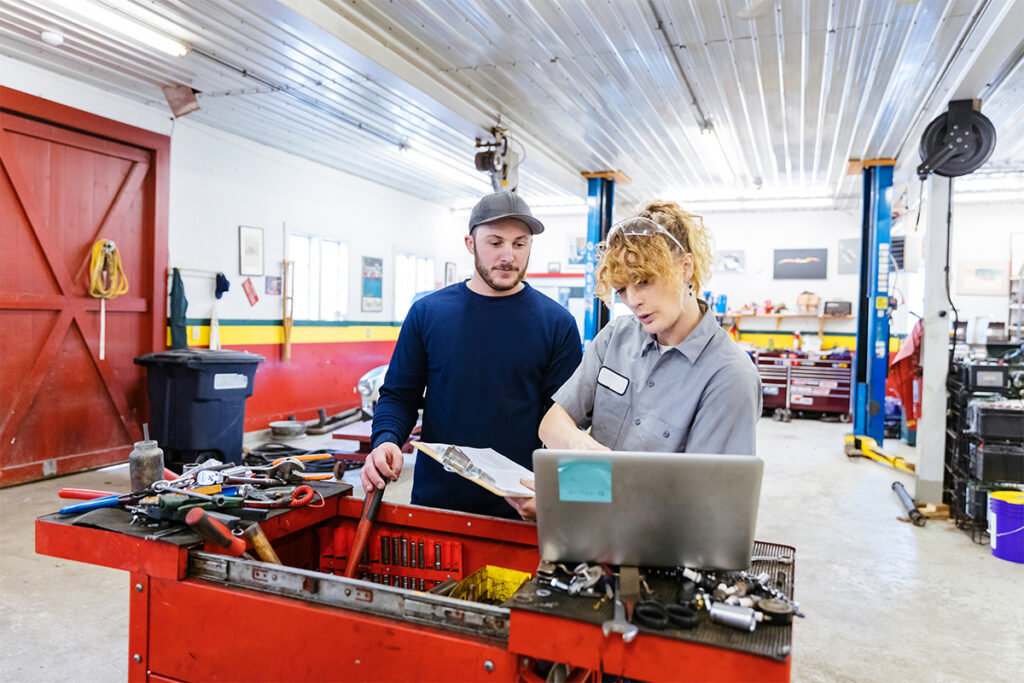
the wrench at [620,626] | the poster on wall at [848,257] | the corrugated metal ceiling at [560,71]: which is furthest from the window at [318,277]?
the poster on wall at [848,257]

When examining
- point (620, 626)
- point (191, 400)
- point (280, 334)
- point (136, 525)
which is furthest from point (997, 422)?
point (280, 334)

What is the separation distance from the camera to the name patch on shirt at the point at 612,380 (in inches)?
60.4

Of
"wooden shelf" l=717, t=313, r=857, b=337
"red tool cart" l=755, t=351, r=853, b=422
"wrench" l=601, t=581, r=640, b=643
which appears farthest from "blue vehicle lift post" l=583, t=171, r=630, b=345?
"wrench" l=601, t=581, r=640, b=643

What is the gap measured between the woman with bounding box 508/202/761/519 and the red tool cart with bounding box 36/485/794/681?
0.84ft

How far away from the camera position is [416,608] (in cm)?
116

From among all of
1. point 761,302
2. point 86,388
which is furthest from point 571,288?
point 86,388

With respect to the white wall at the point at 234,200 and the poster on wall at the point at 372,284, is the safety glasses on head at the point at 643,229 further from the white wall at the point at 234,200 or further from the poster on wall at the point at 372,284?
the poster on wall at the point at 372,284

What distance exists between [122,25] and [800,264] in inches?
370

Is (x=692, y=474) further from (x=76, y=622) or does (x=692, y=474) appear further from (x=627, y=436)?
(x=76, y=622)

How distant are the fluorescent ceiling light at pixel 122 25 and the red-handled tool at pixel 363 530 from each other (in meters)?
3.76

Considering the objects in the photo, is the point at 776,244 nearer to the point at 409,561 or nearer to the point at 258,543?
the point at 409,561

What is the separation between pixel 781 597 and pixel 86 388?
5578 millimetres

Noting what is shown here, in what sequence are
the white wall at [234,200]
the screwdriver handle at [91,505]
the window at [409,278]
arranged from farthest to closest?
the window at [409,278] → the white wall at [234,200] → the screwdriver handle at [91,505]

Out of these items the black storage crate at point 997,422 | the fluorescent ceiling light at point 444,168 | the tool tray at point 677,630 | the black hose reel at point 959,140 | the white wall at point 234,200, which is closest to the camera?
the tool tray at point 677,630
